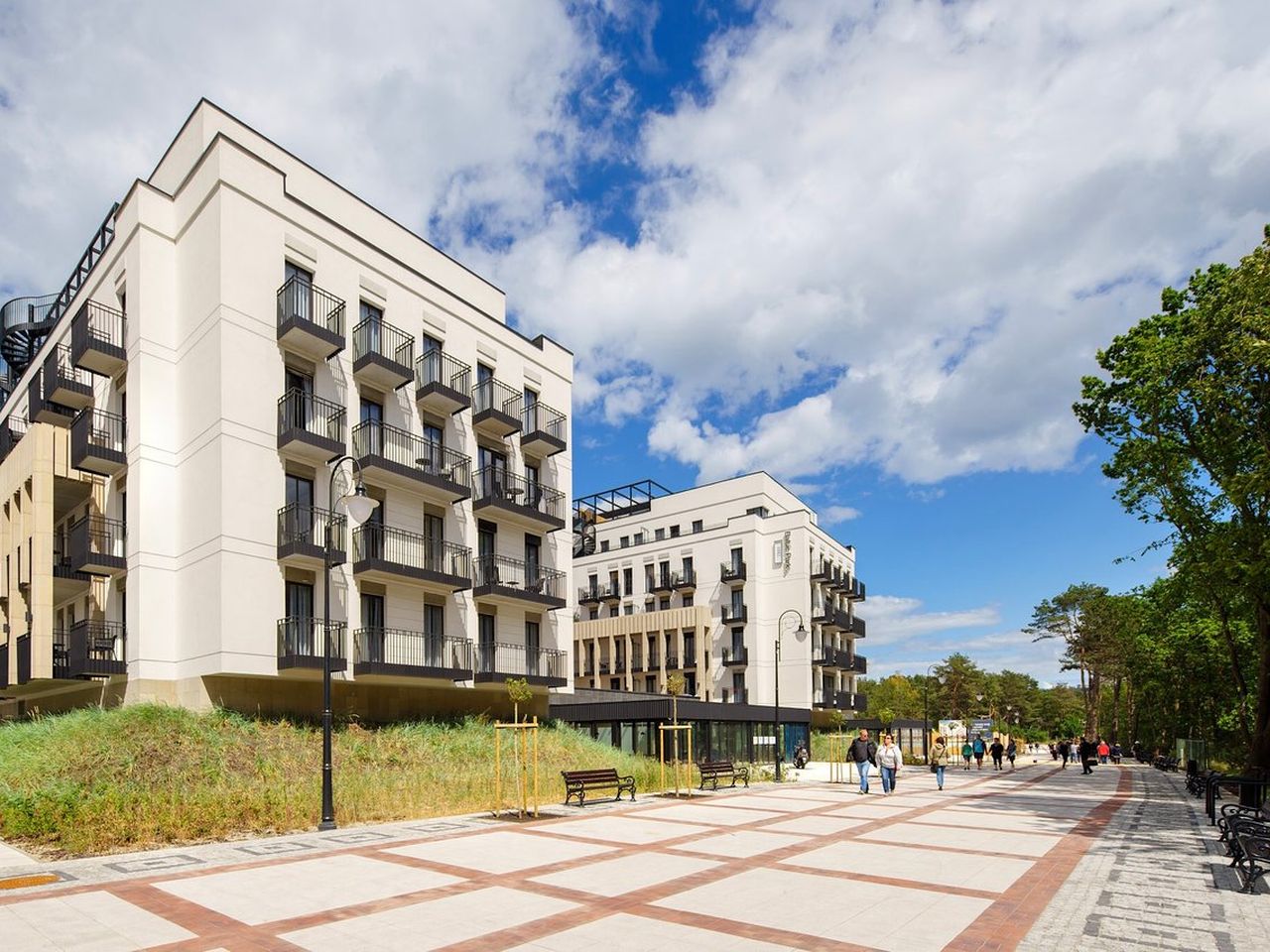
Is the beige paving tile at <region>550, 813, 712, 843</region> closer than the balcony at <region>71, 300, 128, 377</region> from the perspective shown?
Yes

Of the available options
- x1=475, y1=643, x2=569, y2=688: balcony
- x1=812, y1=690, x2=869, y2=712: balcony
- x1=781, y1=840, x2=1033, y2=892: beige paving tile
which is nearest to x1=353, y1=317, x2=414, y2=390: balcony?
x1=475, y1=643, x2=569, y2=688: balcony

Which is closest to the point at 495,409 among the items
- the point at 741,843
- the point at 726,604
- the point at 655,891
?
the point at 741,843

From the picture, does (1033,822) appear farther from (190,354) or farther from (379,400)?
(190,354)

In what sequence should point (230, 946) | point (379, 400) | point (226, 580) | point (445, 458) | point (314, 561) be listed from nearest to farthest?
point (230, 946)
point (226, 580)
point (314, 561)
point (379, 400)
point (445, 458)

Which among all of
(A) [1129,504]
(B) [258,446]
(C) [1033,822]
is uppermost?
(B) [258,446]

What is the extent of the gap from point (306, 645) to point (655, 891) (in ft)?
51.4

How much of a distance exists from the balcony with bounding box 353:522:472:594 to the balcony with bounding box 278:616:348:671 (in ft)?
6.45

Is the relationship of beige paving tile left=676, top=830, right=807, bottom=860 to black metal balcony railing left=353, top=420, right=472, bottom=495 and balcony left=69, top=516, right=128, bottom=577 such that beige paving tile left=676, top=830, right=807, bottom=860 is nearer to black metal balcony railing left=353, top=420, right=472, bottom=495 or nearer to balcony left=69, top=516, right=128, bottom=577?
black metal balcony railing left=353, top=420, right=472, bottom=495

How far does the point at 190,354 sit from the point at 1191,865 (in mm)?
25033

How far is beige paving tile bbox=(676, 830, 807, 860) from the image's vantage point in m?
13.6

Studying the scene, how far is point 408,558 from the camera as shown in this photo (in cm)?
2706

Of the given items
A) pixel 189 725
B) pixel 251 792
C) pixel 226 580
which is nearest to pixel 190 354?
pixel 226 580

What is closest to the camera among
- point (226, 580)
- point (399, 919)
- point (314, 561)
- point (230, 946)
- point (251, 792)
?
point (230, 946)

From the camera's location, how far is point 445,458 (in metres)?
29.1
